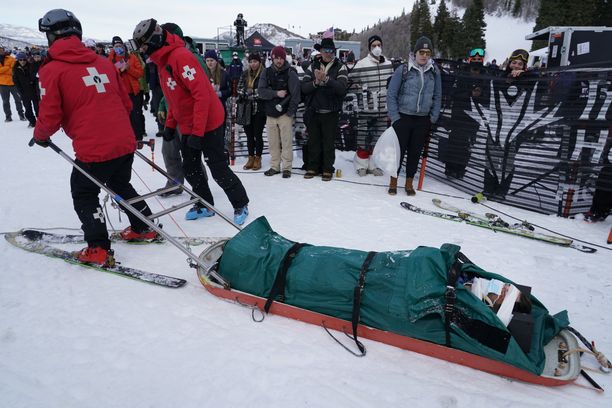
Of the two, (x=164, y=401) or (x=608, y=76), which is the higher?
(x=608, y=76)

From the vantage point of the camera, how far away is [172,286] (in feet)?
9.90

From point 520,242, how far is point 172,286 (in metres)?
3.52

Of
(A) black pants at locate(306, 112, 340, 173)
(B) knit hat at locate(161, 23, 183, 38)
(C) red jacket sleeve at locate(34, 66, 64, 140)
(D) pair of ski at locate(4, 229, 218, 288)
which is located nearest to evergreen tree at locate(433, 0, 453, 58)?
(A) black pants at locate(306, 112, 340, 173)

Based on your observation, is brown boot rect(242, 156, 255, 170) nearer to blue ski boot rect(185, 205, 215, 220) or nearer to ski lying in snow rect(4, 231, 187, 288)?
blue ski boot rect(185, 205, 215, 220)

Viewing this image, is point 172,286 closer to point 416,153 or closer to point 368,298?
point 368,298

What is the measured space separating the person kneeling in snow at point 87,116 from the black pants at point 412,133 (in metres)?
3.43

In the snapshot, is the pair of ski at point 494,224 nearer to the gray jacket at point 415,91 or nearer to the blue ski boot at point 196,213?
the gray jacket at point 415,91

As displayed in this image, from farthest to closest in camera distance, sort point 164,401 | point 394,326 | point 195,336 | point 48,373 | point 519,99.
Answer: point 519,99 → point 195,336 → point 394,326 → point 48,373 → point 164,401

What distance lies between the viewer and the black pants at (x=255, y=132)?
6486 mm

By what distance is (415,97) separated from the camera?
5031mm

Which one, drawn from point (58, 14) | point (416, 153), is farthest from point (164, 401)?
point (416, 153)

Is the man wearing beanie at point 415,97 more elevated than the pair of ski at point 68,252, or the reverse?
the man wearing beanie at point 415,97

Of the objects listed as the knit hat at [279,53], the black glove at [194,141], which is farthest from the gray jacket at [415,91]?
the black glove at [194,141]

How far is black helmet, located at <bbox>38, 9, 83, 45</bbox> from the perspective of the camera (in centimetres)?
293
